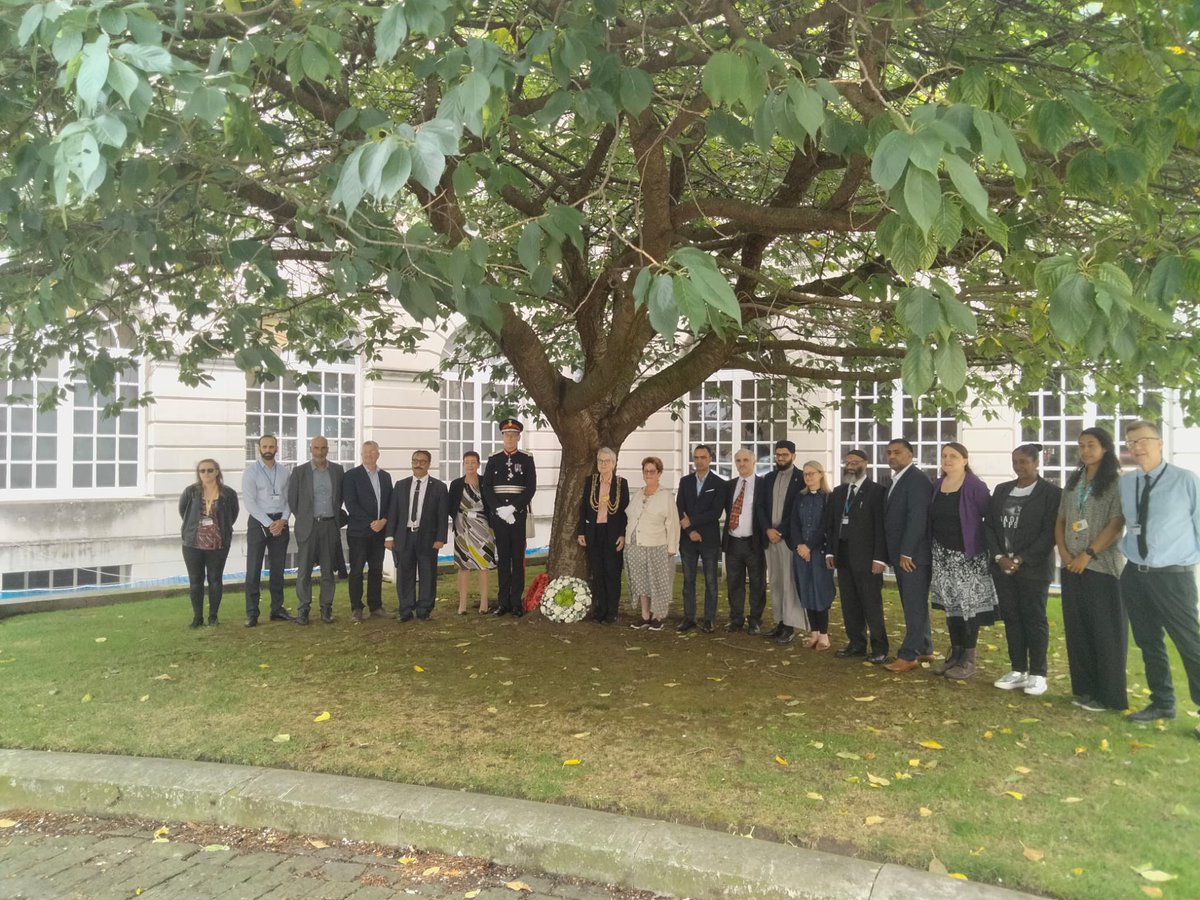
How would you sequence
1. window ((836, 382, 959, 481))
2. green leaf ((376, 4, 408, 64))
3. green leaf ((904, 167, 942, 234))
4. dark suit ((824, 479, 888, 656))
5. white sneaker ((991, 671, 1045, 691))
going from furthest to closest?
window ((836, 382, 959, 481)) → dark suit ((824, 479, 888, 656)) → white sneaker ((991, 671, 1045, 691)) → green leaf ((376, 4, 408, 64)) → green leaf ((904, 167, 942, 234))

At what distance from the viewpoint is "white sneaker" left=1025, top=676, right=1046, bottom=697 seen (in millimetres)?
6668

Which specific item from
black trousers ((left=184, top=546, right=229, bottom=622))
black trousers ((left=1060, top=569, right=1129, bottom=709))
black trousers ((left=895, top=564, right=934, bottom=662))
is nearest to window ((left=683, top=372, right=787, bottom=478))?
black trousers ((left=895, top=564, right=934, bottom=662))

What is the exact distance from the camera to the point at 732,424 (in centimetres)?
2019

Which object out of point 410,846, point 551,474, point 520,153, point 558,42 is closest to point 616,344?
point 520,153

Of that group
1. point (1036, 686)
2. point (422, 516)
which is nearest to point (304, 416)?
point (422, 516)

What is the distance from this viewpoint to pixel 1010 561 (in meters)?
6.70

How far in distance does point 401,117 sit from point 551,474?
12.6m

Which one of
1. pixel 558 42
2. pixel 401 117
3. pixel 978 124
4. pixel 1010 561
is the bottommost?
pixel 1010 561

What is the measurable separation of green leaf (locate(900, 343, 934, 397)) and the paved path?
254 cm

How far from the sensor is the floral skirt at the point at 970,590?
280 inches

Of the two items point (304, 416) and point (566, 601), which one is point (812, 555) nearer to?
Answer: point (566, 601)

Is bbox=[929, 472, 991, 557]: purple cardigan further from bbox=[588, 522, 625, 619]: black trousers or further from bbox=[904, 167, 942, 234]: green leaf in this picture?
bbox=[904, 167, 942, 234]: green leaf

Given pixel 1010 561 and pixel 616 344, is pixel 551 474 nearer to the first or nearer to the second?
pixel 616 344

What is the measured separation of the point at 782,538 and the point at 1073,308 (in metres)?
6.09
